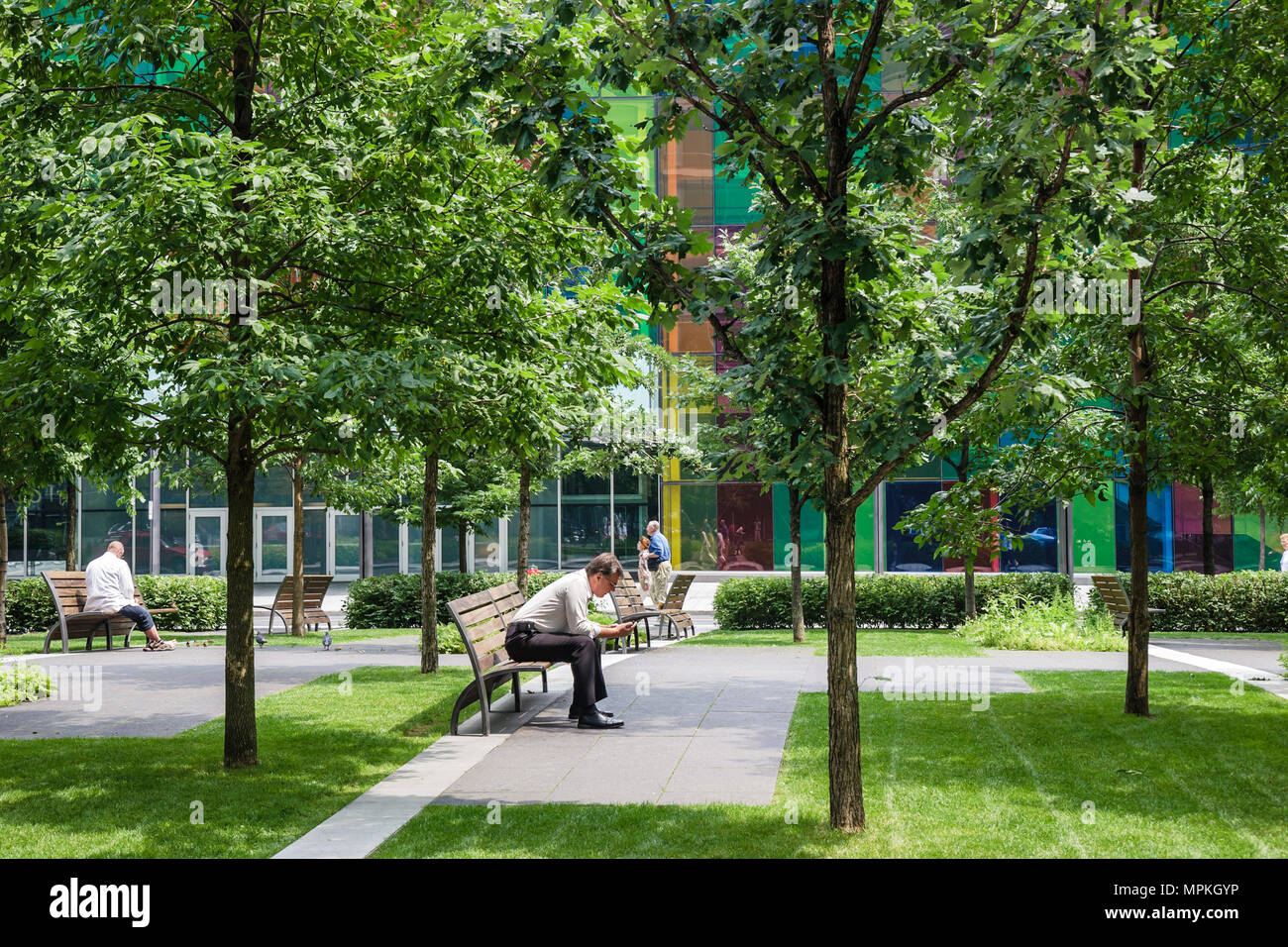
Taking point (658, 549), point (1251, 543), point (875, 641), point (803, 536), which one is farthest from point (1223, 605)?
point (803, 536)

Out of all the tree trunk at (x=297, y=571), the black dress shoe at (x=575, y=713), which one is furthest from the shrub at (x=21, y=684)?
the tree trunk at (x=297, y=571)

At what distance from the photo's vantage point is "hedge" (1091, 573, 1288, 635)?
1970 cm

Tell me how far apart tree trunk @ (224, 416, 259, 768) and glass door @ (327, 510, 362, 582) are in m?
28.9

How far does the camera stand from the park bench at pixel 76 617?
15516 millimetres

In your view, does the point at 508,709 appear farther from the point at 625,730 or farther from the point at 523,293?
the point at 523,293

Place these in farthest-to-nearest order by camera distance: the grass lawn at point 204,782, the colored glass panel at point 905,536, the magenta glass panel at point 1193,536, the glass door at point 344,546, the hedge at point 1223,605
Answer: the glass door at point 344,546, the colored glass panel at point 905,536, the magenta glass panel at point 1193,536, the hedge at point 1223,605, the grass lawn at point 204,782

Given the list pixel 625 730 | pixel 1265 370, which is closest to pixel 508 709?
pixel 625 730

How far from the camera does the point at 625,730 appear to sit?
9.15 metres

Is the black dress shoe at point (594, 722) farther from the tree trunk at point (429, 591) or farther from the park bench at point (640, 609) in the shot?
the park bench at point (640, 609)

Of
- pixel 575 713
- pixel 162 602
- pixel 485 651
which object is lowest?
pixel 575 713

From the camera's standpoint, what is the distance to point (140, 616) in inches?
615

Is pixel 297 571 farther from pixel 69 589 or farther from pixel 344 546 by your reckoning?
pixel 344 546

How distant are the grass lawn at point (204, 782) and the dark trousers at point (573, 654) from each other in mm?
938

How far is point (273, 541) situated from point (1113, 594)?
2654cm
